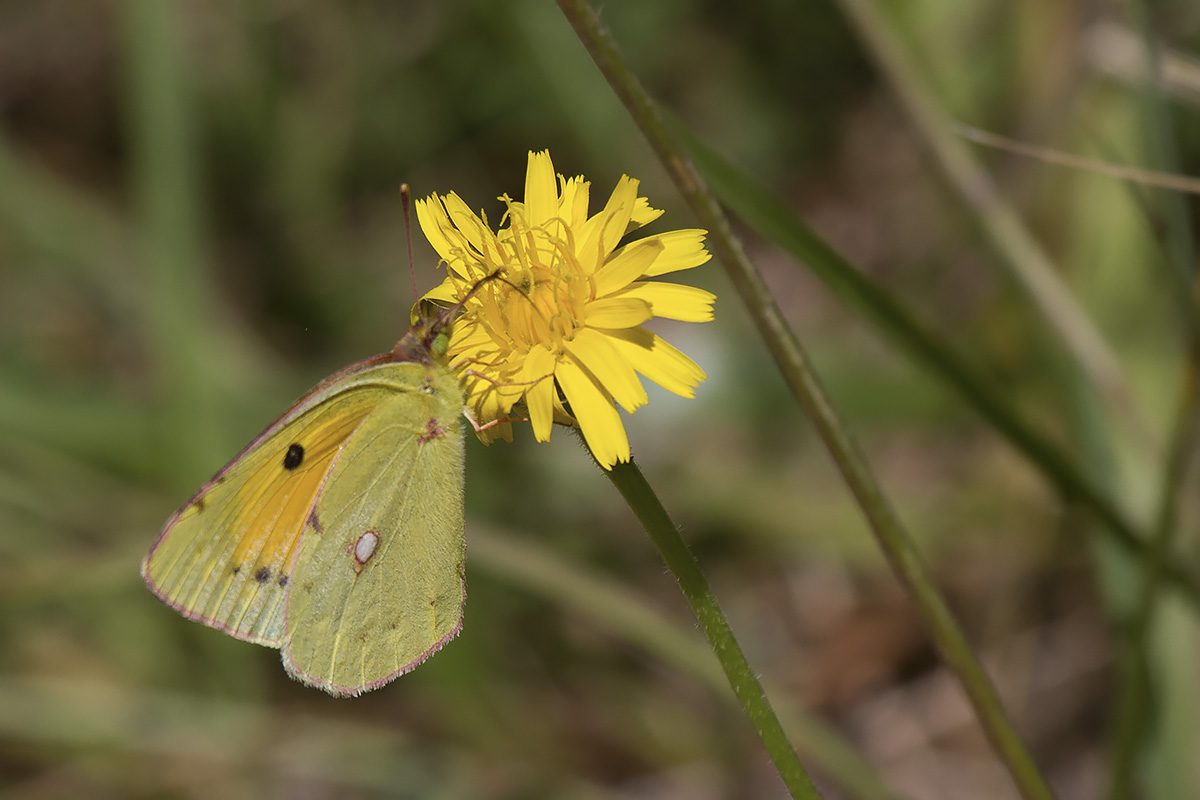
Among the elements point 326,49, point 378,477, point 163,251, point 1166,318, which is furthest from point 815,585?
point 326,49

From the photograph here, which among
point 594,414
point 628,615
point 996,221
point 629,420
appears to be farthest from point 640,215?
point 629,420

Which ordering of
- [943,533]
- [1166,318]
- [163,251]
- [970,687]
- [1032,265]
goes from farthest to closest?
[163,251] → [943,533] → [1166,318] → [1032,265] → [970,687]

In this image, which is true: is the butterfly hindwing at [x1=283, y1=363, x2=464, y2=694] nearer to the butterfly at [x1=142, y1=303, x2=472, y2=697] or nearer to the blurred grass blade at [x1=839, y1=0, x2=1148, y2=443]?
the butterfly at [x1=142, y1=303, x2=472, y2=697]

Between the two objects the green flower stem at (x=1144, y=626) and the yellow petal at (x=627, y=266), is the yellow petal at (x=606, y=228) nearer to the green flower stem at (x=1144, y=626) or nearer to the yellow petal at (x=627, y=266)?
the yellow petal at (x=627, y=266)

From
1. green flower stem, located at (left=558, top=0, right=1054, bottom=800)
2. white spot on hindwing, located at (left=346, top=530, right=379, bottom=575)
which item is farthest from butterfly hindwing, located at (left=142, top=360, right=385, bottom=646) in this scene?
green flower stem, located at (left=558, top=0, right=1054, bottom=800)

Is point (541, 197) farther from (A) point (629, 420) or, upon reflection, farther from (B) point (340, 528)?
(A) point (629, 420)

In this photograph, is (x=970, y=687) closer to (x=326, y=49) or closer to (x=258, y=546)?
(x=258, y=546)
